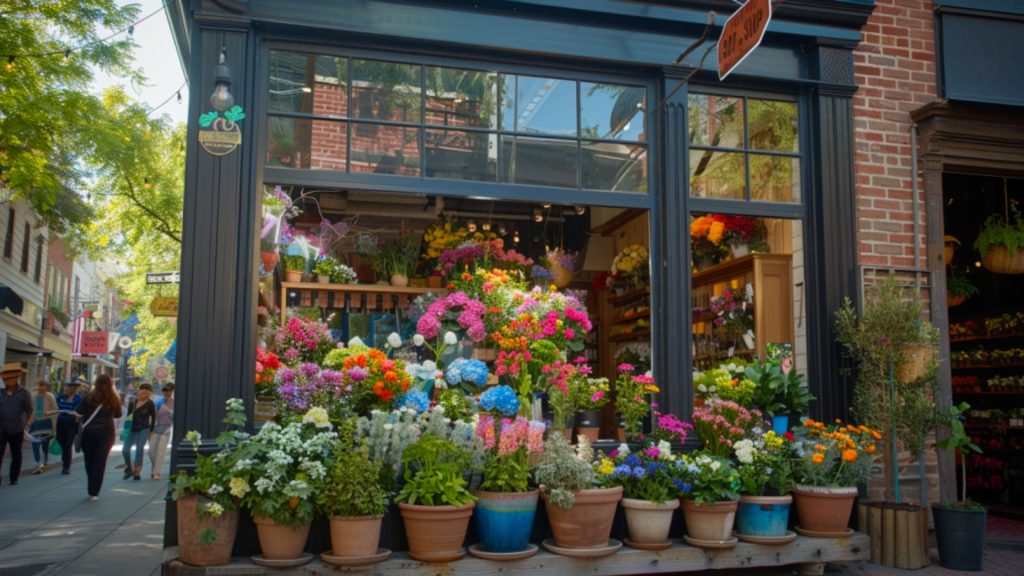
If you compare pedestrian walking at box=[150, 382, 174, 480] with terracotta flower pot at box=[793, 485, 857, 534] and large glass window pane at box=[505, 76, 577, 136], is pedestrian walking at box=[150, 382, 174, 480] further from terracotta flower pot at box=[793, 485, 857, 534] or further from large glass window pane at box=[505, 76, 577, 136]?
terracotta flower pot at box=[793, 485, 857, 534]

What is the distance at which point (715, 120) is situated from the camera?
25.5ft

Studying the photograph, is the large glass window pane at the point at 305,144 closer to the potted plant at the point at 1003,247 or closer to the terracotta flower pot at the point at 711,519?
the terracotta flower pot at the point at 711,519

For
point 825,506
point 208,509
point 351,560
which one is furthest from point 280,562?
point 825,506

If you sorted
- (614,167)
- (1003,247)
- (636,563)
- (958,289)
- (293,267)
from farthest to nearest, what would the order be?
(958,289), (1003,247), (293,267), (614,167), (636,563)

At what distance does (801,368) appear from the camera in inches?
316

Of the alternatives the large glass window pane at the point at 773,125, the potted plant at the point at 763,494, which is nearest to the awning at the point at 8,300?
the large glass window pane at the point at 773,125

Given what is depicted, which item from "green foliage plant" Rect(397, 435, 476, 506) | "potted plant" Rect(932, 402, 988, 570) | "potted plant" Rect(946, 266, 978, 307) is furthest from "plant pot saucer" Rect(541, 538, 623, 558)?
"potted plant" Rect(946, 266, 978, 307)

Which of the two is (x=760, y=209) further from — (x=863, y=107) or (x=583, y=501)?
(x=583, y=501)

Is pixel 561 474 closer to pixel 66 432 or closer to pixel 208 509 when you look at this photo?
pixel 208 509

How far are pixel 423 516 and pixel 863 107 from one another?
5.64 meters

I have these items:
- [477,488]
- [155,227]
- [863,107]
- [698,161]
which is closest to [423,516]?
[477,488]

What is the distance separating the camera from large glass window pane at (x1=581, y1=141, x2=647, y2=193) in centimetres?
750

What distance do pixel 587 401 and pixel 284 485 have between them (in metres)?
2.67

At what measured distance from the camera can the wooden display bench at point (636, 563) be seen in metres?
5.70
